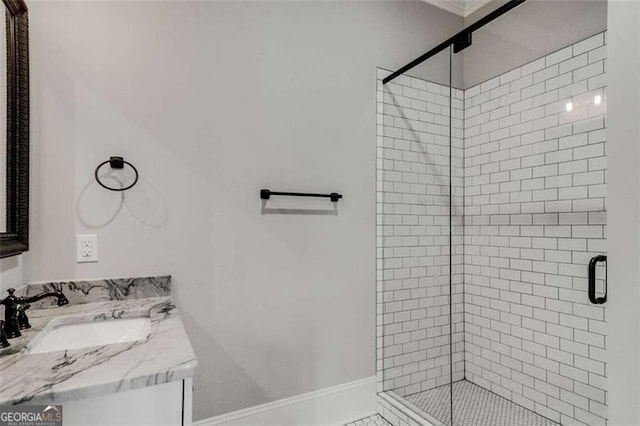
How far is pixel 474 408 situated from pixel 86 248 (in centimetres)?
241

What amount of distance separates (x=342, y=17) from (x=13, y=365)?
90.4 inches

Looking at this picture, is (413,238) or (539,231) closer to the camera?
(539,231)

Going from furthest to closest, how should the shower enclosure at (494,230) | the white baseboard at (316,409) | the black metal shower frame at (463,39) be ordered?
the shower enclosure at (494,230)
the white baseboard at (316,409)
the black metal shower frame at (463,39)

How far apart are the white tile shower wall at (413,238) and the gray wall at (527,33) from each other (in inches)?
12.2

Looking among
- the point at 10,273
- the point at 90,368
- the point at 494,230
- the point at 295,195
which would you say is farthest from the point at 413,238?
the point at 10,273


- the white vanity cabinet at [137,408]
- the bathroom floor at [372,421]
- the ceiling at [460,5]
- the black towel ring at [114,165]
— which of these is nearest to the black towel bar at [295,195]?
the black towel ring at [114,165]

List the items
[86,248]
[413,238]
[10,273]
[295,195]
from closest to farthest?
[10,273]
[86,248]
[295,195]
[413,238]

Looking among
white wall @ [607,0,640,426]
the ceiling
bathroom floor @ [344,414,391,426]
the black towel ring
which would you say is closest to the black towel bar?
the black towel ring

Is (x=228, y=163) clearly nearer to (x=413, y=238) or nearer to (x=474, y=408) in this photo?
(x=413, y=238)

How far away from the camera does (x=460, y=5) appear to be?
8.91ft

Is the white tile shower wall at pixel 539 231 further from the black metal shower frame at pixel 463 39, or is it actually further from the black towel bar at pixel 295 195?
the black towel bar at pixel 295 195

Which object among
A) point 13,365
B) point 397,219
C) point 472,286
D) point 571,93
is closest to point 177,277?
point 13,365

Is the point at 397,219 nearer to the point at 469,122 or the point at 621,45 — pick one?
the point at 469,122

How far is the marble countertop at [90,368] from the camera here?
0.79 meters
